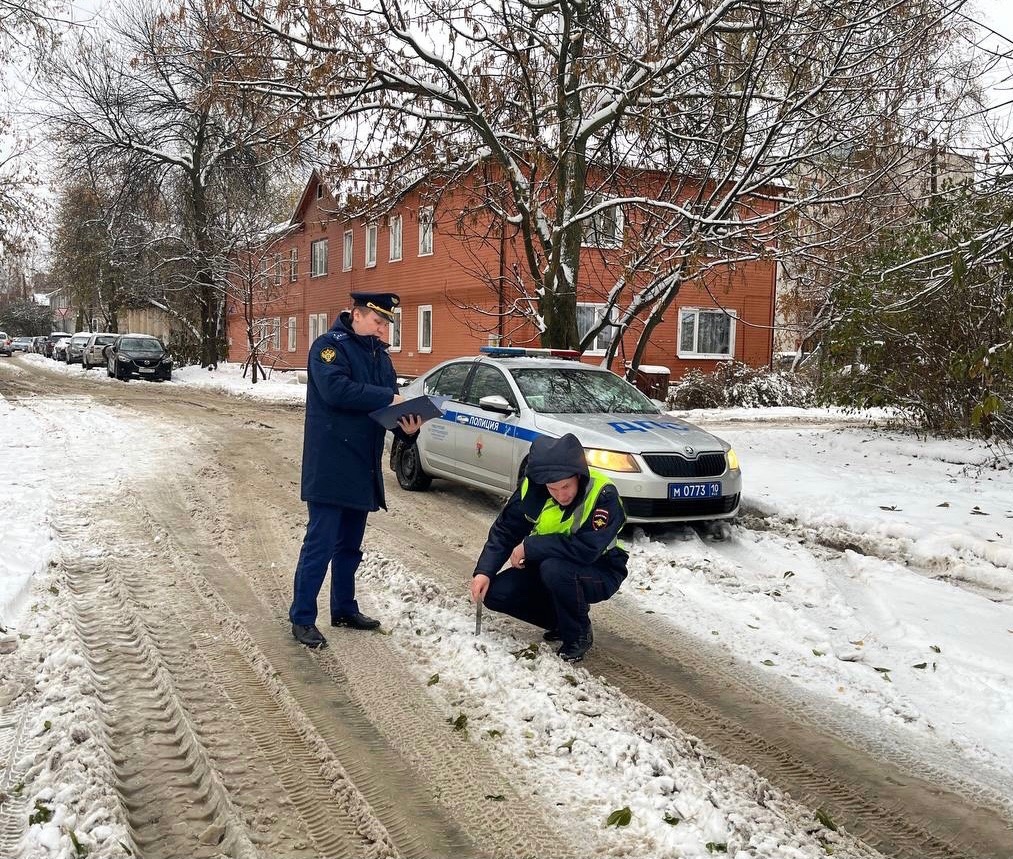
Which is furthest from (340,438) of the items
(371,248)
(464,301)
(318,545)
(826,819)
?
(371,248)

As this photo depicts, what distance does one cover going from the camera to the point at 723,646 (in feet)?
17.3

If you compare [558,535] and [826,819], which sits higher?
[558,535]

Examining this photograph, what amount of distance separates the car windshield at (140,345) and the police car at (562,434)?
23.8 m

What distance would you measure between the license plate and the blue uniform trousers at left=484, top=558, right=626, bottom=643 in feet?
8.71

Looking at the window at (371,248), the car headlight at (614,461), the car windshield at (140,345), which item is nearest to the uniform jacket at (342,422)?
the car headlight at (614,461)

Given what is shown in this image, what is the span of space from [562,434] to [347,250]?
31.0m

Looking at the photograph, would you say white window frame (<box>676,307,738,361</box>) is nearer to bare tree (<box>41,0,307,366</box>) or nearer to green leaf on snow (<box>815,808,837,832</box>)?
bare tree (<box>41,0,307,366</box>)

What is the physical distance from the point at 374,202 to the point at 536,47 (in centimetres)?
353

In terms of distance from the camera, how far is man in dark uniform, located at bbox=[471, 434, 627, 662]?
186 inches

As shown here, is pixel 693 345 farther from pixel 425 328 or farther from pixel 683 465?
pixel 683 465

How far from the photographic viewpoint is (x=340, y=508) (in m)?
4.94

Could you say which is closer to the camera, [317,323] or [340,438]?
[340,438]

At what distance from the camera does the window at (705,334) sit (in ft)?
95.2

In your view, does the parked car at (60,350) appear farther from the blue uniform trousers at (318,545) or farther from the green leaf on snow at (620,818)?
the green leaf on snow at (620,818)
